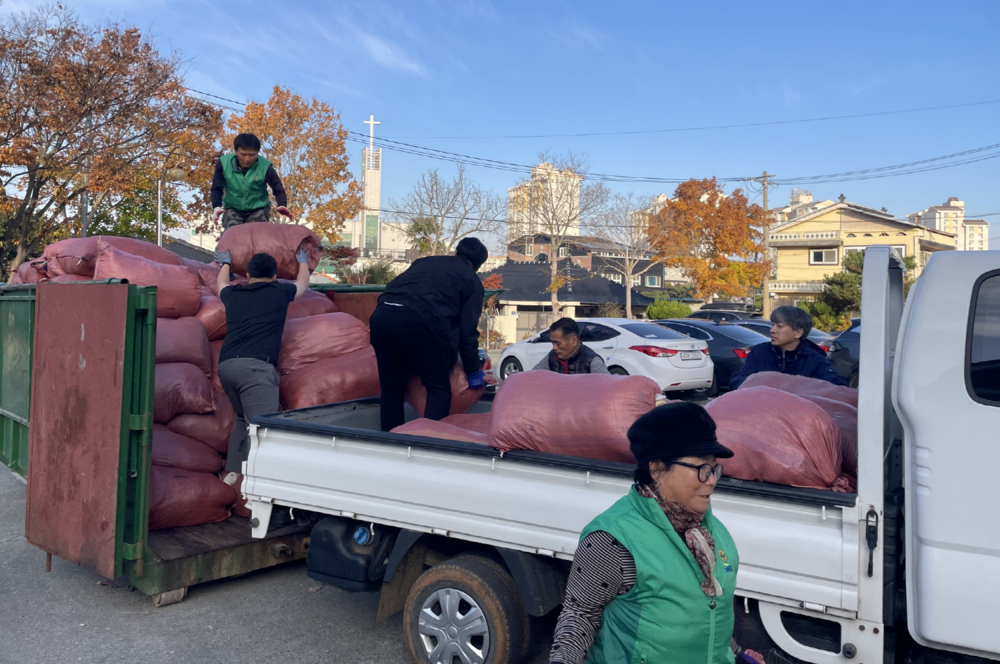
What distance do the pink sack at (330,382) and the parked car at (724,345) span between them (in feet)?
30.9

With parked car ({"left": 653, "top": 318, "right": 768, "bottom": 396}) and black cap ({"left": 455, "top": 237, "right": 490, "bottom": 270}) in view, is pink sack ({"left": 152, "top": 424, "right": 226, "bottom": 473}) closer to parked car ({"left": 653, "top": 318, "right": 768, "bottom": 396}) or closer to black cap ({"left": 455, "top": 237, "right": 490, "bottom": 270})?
black cap ({"left": 455, "top": 237, "right": 490, "bottom": 270})

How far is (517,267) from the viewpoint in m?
45.5

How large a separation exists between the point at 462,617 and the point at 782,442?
1.53 metres

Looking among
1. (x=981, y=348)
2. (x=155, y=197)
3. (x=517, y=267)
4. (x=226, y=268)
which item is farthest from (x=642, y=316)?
(x=981, y=348)

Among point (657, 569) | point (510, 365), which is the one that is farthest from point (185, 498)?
point (510, 365)

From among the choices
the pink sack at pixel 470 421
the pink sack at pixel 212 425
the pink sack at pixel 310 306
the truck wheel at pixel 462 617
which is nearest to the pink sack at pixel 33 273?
the pink sack at pixel 310 306

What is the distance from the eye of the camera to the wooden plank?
4246 millimetres

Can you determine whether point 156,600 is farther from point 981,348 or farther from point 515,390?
point 981,348

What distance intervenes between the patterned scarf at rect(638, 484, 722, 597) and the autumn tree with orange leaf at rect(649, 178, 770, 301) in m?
34.5

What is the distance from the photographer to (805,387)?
3668 mm

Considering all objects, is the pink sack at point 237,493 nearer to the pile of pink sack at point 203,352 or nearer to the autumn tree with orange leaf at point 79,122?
the pile of pink sack at point 203,352

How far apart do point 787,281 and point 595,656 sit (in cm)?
4480

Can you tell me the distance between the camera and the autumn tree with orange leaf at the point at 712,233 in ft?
115

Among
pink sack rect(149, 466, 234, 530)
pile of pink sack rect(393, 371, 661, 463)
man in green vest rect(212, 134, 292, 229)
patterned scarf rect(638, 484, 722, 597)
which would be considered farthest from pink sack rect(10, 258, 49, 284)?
patterned scarf rect(638, 484, 722, 597)
